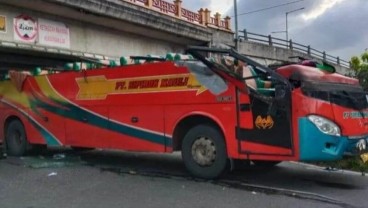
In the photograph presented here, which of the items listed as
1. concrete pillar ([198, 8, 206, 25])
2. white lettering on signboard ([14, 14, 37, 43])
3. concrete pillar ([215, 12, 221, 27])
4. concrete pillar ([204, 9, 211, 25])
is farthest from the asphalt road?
concrete pillar ([215, 12, 221, 27])

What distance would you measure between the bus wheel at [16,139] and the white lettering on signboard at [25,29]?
2.58 m

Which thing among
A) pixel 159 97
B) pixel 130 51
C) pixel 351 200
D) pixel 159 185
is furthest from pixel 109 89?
pixel 130 51

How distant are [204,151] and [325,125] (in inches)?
87.4

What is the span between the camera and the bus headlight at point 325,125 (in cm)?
772

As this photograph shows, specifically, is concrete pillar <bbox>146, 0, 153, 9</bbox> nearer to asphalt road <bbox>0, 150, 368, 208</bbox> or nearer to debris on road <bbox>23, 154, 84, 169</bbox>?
debris on road <bbox>23, 154, 84, 169</bbox>

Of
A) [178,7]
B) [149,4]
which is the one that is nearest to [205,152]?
[149,4]

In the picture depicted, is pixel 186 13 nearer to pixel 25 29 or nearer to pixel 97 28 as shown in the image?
pixel 97 28

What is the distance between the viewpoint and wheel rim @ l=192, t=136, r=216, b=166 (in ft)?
28.8

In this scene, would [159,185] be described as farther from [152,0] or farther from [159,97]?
[152,0]

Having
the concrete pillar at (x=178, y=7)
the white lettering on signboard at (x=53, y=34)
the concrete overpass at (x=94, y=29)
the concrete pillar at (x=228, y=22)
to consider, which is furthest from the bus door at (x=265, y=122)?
the concrete pillar at (x=228, y=22)

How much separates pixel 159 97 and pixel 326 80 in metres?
3.16

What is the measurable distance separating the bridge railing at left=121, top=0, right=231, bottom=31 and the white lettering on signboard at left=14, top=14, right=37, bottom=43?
447 cm

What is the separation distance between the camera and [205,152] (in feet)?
29.1

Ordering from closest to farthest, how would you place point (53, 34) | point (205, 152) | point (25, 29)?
point (205, 152) → point (25, 29) → point (53, 34)
